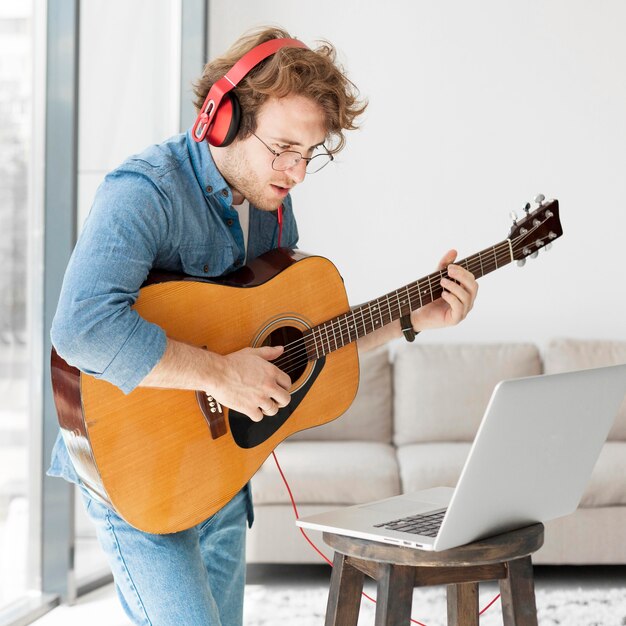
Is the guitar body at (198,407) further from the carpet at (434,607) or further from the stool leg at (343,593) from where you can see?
the carpet at (434,607)

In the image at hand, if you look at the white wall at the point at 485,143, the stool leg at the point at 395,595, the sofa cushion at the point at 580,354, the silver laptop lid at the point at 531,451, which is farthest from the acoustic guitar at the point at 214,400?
the white wall at the point at 485,143

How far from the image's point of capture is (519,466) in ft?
4.16

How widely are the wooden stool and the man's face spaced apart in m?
0.62

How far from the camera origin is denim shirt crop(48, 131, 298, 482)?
132 centimetres

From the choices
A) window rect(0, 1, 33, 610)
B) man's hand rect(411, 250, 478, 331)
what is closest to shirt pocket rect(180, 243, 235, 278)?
man's hand rect(411, 250, 478, 331)

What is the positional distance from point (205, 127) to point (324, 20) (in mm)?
2904

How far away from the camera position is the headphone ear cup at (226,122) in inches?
61.7

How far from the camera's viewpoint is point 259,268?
1.70 meters

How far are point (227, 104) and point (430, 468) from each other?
200cm

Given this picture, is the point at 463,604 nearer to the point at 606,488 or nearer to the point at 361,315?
the point at 361,315

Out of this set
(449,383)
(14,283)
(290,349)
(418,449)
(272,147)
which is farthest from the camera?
(449,383)

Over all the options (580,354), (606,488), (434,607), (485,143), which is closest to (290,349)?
(434,607)

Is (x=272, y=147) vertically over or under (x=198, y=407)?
over

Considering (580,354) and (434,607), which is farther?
(580,354)
